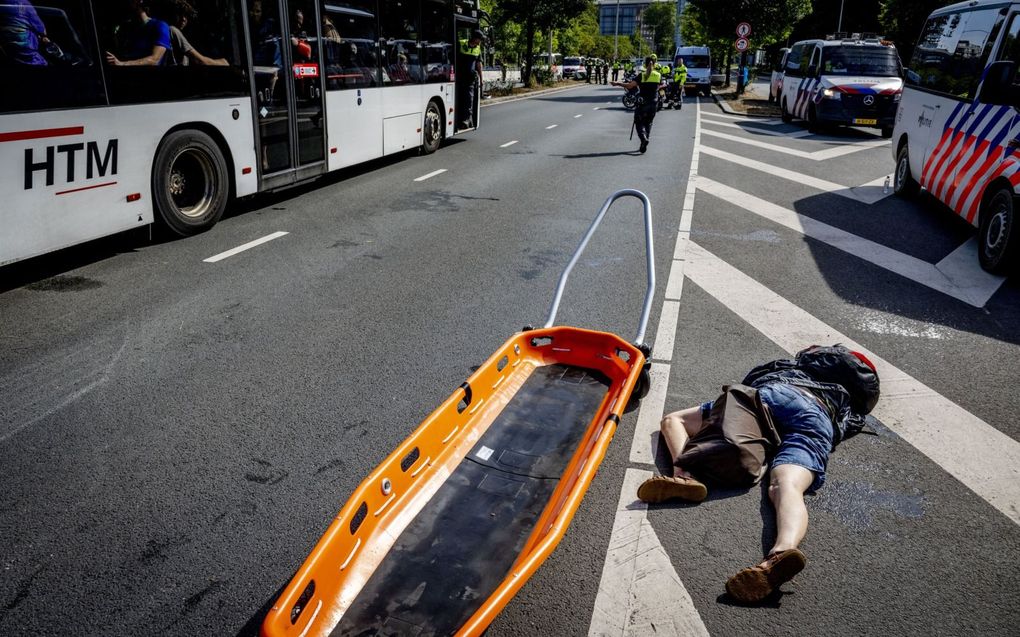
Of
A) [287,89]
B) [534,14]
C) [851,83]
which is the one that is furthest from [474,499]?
[534,14]

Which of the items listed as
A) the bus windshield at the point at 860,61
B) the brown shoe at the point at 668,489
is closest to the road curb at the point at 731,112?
the bus windshield at the point at 860,61

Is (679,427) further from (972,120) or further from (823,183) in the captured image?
(823,183)

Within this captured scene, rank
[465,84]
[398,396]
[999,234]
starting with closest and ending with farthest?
[398,396], [999,234], [465,84]

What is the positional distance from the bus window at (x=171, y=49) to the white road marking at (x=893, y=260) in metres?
7.13

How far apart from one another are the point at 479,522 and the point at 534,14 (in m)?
46.1

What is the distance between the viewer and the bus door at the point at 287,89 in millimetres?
9493

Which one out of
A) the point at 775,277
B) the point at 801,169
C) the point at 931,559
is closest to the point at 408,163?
the point at 801,169

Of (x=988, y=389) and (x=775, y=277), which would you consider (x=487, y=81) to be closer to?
(x=775, y=277)

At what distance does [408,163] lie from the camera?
14477 mm

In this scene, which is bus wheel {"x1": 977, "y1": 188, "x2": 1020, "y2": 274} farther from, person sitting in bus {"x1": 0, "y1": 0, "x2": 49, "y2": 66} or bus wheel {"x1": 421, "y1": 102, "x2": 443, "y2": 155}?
bus wheel {"x1": 421, "y1": 102, "x2": 443, "y2": 155}

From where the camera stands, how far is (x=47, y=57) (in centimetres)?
649

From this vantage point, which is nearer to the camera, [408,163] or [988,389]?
[988,389]

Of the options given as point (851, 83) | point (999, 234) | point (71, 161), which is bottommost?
point (999, 234)

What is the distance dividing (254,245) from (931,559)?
6.98 meters
